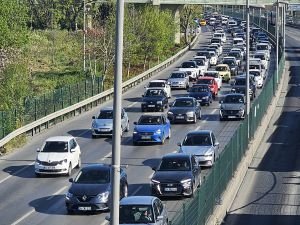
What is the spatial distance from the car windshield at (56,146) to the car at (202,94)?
2356 cm

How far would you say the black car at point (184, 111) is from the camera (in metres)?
50.9

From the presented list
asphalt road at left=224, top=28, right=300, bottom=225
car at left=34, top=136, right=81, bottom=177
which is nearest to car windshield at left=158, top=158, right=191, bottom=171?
asphalt road at left=224, top=28, right=300, bottom=225

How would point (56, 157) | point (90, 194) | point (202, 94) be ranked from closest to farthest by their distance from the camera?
1. point (90, 194)
2. point (56, 157)
3. point (202, 94)

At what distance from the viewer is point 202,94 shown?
5916cm

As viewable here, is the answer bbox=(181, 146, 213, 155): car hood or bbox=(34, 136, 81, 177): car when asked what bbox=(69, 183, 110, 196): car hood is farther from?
bbox=(181, 146, 213, 155): car hood

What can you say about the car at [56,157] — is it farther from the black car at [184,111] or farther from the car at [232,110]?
the car at [232,110]

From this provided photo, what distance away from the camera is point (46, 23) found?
346 ft

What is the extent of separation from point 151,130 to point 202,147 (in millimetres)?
6983

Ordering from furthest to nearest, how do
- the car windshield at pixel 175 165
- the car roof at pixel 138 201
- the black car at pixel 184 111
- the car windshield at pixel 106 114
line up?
1. the black car at pixel 184 111
2. the car windshield at pixel 106 114
3. the car windshield at pixel 175 165
4. the car roof at pixel 138 201

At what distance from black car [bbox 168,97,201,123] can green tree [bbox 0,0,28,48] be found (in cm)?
1435

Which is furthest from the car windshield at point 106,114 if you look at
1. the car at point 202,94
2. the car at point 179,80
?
the car at point 179,80

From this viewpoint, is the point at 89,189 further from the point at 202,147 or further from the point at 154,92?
the point at 154,92

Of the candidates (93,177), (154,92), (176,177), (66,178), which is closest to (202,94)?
(154,92)

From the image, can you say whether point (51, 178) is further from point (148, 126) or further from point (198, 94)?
point (198, 94)
